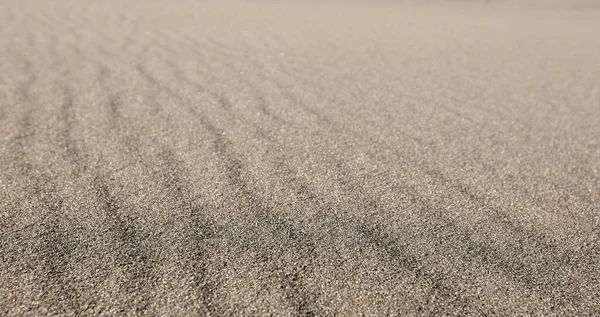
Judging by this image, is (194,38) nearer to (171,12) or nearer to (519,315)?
(171,12)

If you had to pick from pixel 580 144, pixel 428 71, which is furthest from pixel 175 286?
pixel 428 71

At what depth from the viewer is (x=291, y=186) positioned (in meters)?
1.81

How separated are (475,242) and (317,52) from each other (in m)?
3.17

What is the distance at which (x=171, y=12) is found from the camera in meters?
6.51

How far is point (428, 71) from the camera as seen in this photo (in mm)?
3898

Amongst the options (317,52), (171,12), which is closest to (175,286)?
(317,52)

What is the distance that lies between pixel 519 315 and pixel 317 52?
3493 millimetres

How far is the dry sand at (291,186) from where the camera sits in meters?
1.27

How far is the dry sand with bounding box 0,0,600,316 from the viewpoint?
1267 millimetres

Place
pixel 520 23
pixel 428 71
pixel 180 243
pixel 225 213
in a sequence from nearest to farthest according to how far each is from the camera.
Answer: pixel 180 243 < pixel 225 213 < pixel 428 71 < pixel 520 23

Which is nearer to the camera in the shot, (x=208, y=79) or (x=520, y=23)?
(x=208, y=79)

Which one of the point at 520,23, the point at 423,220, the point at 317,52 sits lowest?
the point at 520,23

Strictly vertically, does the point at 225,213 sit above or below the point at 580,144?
above

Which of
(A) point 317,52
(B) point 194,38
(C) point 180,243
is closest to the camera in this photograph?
(C) point 180,243
